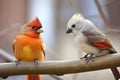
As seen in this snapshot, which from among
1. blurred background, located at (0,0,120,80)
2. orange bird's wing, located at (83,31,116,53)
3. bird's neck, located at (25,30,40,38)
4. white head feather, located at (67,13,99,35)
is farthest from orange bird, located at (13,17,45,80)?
blurred background, located at (0,0,120,80)

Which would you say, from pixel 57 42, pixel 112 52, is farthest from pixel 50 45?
pixel 112 52

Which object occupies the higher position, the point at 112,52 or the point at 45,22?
the point at 45,22

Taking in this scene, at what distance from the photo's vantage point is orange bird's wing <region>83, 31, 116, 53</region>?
7.04 feet

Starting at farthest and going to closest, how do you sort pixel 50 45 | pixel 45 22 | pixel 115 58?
pixel 45 22, pixel 50 45, pixel 115 58

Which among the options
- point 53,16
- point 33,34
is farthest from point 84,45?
point 53,16

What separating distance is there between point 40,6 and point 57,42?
592 millimetres

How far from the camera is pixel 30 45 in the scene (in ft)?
7.83

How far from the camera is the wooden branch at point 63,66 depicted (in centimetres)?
198

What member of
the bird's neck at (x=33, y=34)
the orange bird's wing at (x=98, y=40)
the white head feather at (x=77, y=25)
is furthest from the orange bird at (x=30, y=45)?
the orange bird's wing at (x=98, y=40)

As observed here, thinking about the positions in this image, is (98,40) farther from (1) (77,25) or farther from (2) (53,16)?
(2) (53,16)

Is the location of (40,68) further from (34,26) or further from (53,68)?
(34,26)

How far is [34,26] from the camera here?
2.41 m

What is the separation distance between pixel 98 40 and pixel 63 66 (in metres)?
0.28

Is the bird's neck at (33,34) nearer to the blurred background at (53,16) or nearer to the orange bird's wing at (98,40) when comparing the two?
the orange bird's wing at (98,40)
